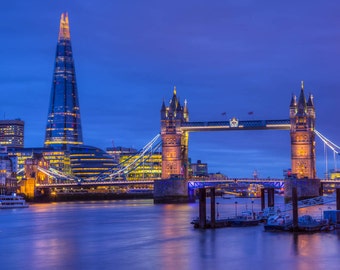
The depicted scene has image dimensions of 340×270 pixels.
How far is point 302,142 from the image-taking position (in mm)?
123438

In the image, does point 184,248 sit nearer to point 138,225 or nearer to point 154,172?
point 138,225

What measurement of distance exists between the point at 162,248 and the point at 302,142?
73961 mm

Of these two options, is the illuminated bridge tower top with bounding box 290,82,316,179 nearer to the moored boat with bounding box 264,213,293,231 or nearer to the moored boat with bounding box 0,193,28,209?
the moored boat with bounding box 0,193,28,209

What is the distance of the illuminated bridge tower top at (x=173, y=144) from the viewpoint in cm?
12925

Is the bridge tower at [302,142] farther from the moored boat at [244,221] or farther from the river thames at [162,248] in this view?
the river thames at [162,248]

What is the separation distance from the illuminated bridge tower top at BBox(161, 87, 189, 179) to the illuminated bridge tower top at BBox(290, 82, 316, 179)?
18839 mm

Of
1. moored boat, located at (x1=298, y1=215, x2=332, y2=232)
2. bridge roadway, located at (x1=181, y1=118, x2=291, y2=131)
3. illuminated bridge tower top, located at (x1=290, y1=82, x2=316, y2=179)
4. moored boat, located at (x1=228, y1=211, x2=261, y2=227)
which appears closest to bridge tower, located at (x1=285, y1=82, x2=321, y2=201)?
illuminated bridge tower top, located at (x1=290, y1=82, x2=316, y2=179)

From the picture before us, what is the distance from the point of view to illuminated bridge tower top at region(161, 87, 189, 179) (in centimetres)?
12925

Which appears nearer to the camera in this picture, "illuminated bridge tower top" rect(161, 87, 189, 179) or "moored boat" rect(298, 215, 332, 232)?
"moored boat" rect(298, 215, 332, 232)

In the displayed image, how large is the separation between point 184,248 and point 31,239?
14563 millimetres

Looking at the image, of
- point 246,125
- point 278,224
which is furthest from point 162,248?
point 246,125

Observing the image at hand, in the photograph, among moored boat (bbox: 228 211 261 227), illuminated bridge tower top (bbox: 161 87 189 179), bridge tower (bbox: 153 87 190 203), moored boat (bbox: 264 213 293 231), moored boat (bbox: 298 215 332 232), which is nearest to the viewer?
moored boat (bbox: 298 215 332 232)

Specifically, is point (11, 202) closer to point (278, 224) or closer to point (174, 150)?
point (174, 150)

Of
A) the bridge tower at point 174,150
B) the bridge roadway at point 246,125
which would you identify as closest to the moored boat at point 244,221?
the bridge roadway at point 246,125
